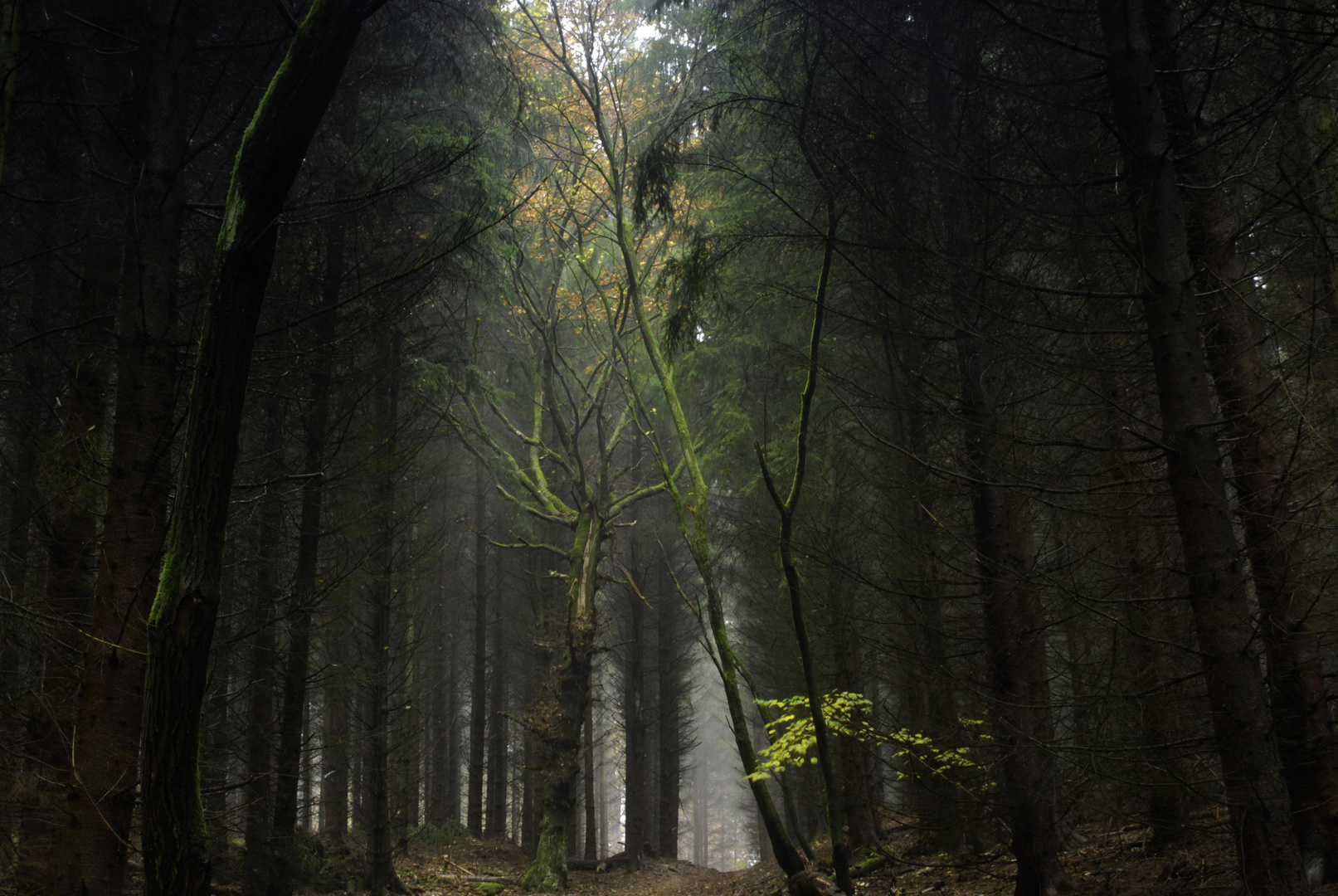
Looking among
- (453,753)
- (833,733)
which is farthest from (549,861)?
(453,753)

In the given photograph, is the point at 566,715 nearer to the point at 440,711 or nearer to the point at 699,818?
the point at 440,711

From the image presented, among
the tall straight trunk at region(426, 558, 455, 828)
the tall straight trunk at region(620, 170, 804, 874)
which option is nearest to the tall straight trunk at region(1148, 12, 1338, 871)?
the tall straight trunk at region(620, 170, 804, 874)

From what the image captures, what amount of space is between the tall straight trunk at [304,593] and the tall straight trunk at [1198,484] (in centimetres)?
661

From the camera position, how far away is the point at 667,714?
20.3m

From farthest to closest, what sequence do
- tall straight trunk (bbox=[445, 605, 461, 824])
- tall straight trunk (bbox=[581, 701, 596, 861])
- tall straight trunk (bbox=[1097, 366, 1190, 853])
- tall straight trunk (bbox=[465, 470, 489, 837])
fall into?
tall straight trunk (bbox=[445, 605, 461, 824]), tall straight trunk (bbox=[465, 470, 489, 837]), tall straight trunk (bbox=[581, 701, 596, 861]), tall straight trunk (bbox=[1097, 366, 1190, 853])

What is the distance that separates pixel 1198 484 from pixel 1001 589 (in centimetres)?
229

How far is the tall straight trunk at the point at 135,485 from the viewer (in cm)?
420

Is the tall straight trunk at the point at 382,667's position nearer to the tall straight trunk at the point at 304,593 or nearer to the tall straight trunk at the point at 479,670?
the tall straight trunk at the point at 304,593

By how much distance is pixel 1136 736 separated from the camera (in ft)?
14.4

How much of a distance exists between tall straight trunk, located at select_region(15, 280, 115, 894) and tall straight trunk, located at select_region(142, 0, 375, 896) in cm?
256

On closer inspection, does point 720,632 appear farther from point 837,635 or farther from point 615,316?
point 615,316

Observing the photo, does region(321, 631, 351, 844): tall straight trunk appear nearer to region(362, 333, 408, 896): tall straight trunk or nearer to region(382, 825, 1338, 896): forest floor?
region(382, 825, 1338, 896): forest floor

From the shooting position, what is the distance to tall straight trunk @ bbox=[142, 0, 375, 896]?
107 inches

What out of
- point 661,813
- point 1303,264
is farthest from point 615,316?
point 661,813
